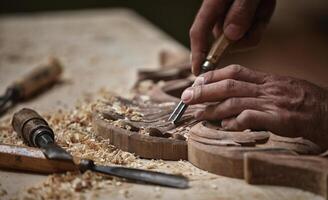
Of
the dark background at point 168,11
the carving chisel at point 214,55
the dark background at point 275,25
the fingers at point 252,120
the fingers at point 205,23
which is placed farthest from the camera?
the dark background at point 168,11

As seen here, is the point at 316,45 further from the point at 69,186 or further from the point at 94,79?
the point at 69,186

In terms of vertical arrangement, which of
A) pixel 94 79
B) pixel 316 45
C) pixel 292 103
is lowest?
pixel 316 45

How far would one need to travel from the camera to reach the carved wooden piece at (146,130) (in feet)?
5.91

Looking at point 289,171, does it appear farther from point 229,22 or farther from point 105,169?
point 229,22

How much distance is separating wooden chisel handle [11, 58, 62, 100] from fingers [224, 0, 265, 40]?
3.59ft

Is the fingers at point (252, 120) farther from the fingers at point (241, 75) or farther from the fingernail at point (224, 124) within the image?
the fingers at point (241, 75)

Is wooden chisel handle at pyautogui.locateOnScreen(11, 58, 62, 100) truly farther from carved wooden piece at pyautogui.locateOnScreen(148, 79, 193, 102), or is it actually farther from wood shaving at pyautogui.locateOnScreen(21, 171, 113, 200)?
wood shaving at pyautogui.locateOnScreen(21, 171, 113, 200)

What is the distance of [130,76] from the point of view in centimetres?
305

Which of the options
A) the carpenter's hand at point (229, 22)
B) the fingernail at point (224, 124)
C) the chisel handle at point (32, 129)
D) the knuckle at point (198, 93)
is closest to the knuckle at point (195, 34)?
the carpenter's hand at point (229, 22)

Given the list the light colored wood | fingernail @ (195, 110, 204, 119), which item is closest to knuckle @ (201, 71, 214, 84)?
fingernail @ (195, 110, 204, 119)

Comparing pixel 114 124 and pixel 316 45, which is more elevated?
pixel 114 124

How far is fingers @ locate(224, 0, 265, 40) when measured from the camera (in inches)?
83.4

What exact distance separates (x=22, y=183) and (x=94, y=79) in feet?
4.56

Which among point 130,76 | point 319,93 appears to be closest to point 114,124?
point 319,93
